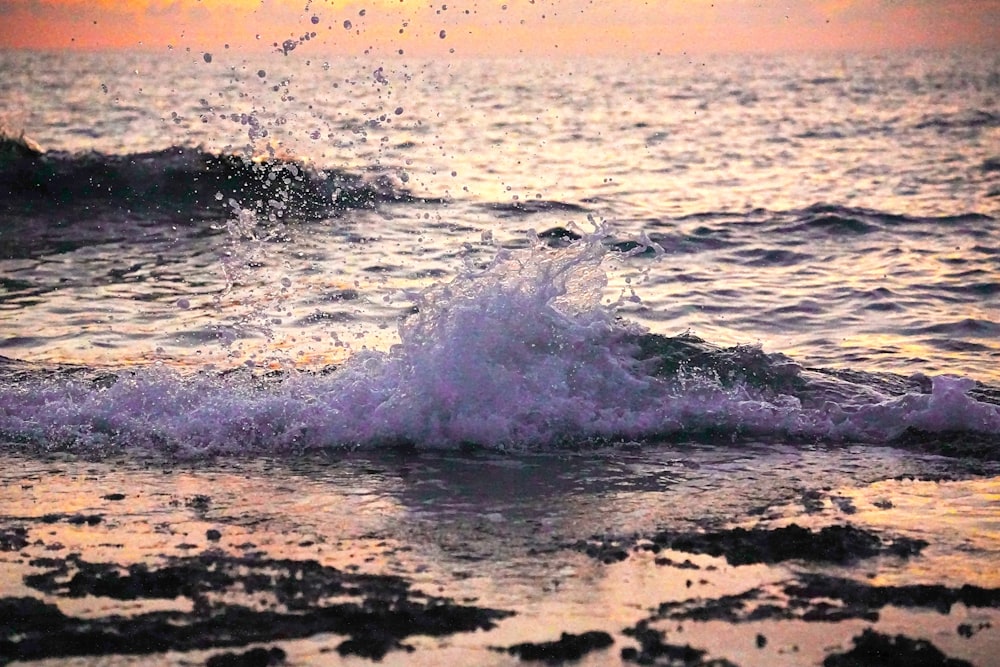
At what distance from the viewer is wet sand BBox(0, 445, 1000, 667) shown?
4.04 m

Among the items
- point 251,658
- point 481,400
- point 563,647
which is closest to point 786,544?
point 563,647

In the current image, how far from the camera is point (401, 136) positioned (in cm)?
3091

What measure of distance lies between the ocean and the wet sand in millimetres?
25

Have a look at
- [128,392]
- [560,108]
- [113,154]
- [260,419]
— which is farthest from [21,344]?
[560,108]

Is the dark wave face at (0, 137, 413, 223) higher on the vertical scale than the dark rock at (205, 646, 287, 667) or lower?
higher

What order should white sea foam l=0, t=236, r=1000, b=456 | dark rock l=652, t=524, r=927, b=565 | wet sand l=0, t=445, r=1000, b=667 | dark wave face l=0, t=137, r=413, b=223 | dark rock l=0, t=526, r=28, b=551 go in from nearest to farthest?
1. wet sand l=0, t=445, r=1000, b=667
2. dark rock l=652, t=524, r=927, b=565
3. dark rock l=0, t=526, r=28, b=551
4. white sea foam l=0, t=236, r=1000, b=456
5. dark wave face l=0, t=137, r=413, b=223

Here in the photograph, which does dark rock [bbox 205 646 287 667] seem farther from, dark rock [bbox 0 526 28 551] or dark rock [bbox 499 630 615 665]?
dark rock [bbox 0 526 28 551]

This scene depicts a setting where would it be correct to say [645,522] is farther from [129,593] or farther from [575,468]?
[129,593]

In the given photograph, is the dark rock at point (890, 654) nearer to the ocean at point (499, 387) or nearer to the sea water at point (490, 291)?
the ocean at point (499, 387)

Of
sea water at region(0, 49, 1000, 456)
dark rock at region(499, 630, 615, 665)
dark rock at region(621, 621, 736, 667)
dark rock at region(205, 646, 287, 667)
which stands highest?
sea water at region(0, 49, 1000, 456)

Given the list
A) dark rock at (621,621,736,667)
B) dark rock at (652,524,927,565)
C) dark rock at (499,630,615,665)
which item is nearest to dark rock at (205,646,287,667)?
dark rock at (499,630,615,665)

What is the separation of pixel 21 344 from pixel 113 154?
13.8m

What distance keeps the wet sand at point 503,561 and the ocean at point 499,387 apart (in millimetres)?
25

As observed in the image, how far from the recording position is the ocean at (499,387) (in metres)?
4.91
